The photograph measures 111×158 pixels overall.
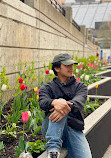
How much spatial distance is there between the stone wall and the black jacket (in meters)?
1.66

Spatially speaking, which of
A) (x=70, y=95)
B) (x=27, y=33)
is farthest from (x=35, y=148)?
(x=27, y=33)

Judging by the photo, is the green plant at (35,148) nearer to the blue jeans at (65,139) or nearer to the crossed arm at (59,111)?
the blue jeans at (65,139)

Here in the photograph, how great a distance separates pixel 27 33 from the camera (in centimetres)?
511

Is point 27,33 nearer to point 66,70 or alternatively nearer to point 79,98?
point 66,70

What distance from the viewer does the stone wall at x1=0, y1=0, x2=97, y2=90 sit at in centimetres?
410

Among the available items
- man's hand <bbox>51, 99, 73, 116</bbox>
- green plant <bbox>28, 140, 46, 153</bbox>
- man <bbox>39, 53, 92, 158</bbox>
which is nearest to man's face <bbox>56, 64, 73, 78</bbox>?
man <bbox>39, 53, 92, 158</bbox>

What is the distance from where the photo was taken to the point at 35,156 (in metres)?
2.38

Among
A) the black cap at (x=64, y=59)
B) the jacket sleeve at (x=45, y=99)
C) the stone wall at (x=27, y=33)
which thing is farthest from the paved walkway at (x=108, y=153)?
the stone wall at (x=27, y=33)

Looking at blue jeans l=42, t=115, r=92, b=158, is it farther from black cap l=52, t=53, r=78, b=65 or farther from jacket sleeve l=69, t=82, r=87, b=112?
black cap l=52, t=53, r=78, b=65

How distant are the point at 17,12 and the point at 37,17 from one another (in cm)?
119

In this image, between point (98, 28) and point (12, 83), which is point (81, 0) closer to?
point (98, 28)

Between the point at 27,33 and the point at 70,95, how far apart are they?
2.86 meters

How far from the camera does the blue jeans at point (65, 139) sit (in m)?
2.16

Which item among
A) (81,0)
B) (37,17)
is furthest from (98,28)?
(37,17)
